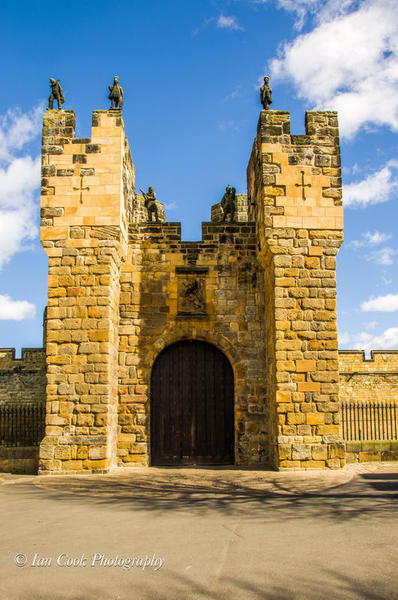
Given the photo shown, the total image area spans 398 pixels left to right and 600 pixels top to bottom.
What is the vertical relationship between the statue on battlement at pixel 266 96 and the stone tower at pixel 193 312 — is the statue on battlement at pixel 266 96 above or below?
above

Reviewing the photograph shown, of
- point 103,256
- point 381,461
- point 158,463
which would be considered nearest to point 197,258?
point 103,256

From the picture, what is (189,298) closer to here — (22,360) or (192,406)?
(192,406)

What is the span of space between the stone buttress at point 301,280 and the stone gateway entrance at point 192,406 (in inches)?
40.3

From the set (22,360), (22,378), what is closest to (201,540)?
(22,378)

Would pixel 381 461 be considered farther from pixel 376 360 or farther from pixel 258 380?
pixel 376 360

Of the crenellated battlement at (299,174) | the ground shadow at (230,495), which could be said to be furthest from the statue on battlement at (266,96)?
the ground shadow at (230,495)

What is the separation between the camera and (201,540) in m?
5.28

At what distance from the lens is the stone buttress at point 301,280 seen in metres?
10.3

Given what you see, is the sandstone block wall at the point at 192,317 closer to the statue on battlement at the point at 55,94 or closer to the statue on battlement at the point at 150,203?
the statue on battlement at the point at 150,203

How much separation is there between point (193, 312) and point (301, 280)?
2439 millimetres

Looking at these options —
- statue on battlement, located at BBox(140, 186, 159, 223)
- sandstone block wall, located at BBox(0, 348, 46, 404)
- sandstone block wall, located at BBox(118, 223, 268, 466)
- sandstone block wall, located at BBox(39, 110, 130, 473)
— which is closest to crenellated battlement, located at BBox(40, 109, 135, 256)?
→ sandstone block wall, located at BBox(39, 110, 130, 473)

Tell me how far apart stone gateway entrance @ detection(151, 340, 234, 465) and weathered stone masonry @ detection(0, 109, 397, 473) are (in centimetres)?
28

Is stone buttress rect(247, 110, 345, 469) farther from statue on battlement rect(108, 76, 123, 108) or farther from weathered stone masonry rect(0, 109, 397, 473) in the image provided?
statue on battlement rect(108, 76, 123, 108)

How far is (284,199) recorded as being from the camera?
11.1 meters
